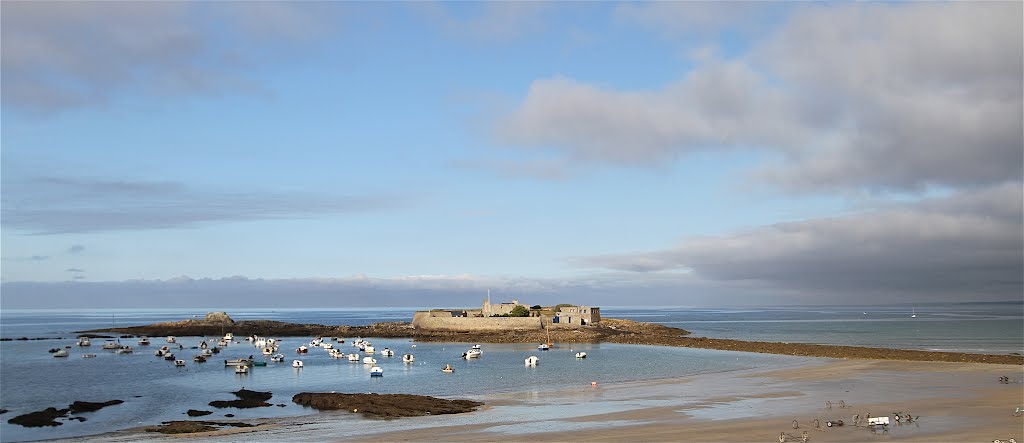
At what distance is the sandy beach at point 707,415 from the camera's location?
2695cm

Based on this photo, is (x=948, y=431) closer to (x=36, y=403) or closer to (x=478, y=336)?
(x=36, y=403)

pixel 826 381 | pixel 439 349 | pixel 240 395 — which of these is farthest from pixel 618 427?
pixel 439 349

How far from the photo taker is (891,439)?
82.6ft

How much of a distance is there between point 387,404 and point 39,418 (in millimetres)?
16698

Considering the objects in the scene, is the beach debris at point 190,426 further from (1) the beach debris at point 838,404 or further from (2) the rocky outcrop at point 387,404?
(1) the beach debris at point 838,404

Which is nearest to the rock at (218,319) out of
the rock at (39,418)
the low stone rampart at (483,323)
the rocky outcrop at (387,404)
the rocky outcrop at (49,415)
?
the low stone rampart at (483,323)

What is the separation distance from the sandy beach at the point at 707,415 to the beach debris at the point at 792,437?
13.1 inches

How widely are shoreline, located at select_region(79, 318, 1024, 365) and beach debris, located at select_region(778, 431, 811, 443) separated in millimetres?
36709

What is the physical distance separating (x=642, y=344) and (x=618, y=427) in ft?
179

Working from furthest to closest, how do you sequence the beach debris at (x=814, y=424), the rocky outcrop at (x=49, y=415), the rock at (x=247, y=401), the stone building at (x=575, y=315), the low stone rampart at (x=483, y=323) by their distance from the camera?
the stone building at (x=575, y=315) → the low stone rampart at (x=483, y=323) → the rock at (x=247, y=401) → the rocky outcrop at (x=49, y=415) → the beach debris at (x=814, y=424)

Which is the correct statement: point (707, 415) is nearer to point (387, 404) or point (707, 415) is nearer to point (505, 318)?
point (387, 404)

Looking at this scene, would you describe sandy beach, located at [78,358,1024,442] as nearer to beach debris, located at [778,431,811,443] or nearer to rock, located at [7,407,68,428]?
beach debris, located at [778,431,811,443]

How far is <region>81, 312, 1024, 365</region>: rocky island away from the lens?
60734 millimetres

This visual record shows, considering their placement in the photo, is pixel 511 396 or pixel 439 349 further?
pixel 439 349
